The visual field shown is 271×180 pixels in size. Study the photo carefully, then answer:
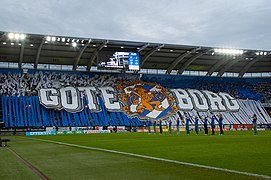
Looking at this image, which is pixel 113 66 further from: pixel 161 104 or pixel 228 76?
pixel 228 76

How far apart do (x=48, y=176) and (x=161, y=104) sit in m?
54.9

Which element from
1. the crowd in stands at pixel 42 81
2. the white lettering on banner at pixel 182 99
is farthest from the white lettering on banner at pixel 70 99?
the white lettering on banner at pixel 182 99

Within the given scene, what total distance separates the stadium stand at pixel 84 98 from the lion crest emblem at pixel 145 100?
1382 millimetres

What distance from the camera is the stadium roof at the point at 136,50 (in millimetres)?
53406

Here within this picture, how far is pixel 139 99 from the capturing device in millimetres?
62156

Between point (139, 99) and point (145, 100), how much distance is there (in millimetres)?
1133

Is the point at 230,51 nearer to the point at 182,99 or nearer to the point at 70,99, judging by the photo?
the point at 182,99

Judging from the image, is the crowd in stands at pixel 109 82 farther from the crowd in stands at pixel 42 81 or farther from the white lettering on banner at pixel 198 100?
the white lettering on banner at pixel 198 100

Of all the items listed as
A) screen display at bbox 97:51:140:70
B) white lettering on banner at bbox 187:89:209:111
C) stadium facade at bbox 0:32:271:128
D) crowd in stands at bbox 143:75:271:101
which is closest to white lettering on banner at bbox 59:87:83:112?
stadium facade at bbox 0:32:271:128

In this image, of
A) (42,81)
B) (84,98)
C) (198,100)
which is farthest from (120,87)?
(198,100)

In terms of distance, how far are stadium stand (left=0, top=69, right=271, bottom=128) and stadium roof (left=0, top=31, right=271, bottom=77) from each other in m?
2.09

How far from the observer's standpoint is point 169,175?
771cm

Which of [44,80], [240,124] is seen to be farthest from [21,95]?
[240,124]

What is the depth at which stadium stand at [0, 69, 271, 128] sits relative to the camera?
2157 inches
